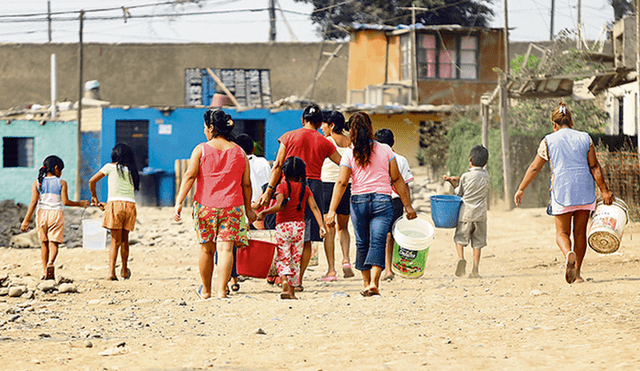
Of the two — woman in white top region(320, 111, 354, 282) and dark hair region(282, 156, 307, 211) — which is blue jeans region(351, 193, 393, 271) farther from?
woman in white top region(320, 111, 354, 282)

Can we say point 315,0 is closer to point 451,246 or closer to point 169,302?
point 451,246

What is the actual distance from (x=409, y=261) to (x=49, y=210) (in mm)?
4331

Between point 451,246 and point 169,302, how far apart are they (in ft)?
23.0

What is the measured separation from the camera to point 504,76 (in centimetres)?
1800

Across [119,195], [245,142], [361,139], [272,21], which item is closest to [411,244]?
[361,139]

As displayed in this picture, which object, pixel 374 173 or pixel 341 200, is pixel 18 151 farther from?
pixel 374 173

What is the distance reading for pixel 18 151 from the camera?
2556 cm

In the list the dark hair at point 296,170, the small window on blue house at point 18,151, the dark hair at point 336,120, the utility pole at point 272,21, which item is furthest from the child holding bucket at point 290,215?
the utility pole at point 272,21

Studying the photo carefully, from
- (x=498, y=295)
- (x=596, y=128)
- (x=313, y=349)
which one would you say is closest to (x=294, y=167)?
(x=498, y=295)

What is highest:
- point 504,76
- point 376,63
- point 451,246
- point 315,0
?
point 315,0

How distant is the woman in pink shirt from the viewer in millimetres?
7234

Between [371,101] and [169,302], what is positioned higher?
[371,101]

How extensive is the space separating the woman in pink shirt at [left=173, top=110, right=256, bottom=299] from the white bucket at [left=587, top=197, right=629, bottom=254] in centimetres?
342

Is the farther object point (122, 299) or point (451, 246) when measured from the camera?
point (451, 246)
